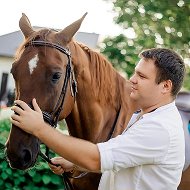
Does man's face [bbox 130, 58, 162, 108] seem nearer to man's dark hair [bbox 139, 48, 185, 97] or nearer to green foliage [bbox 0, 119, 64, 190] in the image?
man's dark hair [bbox 139, 48, 185, 97]

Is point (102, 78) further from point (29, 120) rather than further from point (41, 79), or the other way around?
point (29, 120)

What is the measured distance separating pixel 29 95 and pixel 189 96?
2195 mm

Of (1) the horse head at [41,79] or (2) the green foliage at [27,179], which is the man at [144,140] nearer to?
(1) the horse head at [41,79]

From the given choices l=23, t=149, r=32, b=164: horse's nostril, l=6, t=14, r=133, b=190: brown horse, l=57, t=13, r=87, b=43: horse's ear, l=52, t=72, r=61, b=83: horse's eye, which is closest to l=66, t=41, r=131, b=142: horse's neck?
l=6, t=14, r=133, b=190: brown horse

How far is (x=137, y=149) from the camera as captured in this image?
229cm

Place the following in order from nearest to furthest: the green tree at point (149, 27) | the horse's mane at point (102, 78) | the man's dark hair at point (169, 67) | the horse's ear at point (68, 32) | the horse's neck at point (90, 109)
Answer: the man's dark hair at point (169, 67) → the horse's ear at point (68, 32) → the horse's neck at point (90, 109) → the horse's mane at point (102, 78) → the green tree at point (149, 27)

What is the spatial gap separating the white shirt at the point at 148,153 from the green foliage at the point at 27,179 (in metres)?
3.71

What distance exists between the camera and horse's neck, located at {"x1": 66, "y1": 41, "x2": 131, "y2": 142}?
3.59m

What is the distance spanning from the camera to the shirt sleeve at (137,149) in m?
2.28

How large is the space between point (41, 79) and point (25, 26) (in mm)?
602

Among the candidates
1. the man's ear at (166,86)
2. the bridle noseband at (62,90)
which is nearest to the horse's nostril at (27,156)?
the bridle noseband at (62,90)

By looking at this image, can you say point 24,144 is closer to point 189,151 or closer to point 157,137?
point 157,137

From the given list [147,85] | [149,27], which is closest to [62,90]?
[147,85]

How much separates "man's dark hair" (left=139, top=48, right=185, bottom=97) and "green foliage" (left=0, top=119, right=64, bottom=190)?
12.5ft
